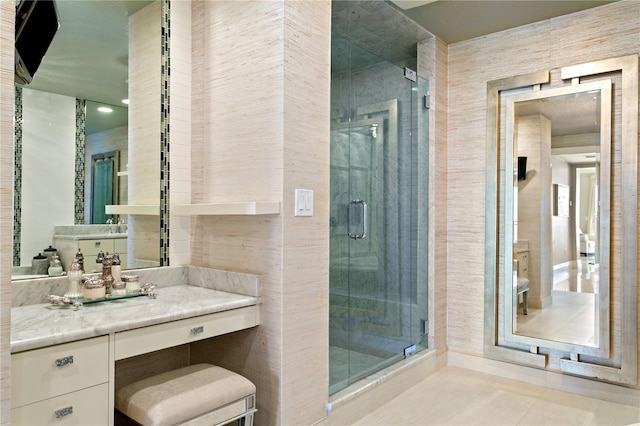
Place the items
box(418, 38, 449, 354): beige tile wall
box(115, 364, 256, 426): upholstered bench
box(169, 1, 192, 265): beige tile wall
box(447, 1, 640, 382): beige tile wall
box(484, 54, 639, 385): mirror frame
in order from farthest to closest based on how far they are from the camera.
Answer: box(418, 38, 449, 354): beige tile wall
box(447, 1, 640, 382): beige tile wall
box(484, 54, 639, 385): mirror frame
box(169, 1, 192, 265): beige tile wall
box(115, 364, 256, 426): upholstered bench

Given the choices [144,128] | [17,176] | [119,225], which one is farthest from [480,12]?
[17,176]

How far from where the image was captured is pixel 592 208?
113 inches

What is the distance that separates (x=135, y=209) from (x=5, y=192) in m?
1.01

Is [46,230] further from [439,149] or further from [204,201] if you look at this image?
[439,149]

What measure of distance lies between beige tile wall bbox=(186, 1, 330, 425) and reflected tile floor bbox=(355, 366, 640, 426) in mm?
652

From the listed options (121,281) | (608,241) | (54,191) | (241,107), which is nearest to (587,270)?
(608,241)

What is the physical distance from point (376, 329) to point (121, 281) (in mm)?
1652

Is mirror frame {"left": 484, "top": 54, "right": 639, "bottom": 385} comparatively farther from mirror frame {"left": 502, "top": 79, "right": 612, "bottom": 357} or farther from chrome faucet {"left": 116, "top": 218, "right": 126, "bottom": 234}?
chrome faucet {"left": 116, "top": 218, "right": 126, "bottom": 234}

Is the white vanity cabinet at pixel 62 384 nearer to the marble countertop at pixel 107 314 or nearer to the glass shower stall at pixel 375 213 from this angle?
the marble countertop at pixel 107 314

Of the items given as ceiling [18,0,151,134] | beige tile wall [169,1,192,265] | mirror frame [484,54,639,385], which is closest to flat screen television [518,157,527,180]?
mirror frame [484,54,639,385]

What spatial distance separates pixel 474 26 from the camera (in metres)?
3.15

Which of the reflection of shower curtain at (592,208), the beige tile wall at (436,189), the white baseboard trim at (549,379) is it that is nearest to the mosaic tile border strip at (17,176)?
the beige tile wall at (436,189)

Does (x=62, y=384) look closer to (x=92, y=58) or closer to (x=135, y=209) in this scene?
(x=135, y=209)

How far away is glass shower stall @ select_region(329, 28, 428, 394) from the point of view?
2.59 m
